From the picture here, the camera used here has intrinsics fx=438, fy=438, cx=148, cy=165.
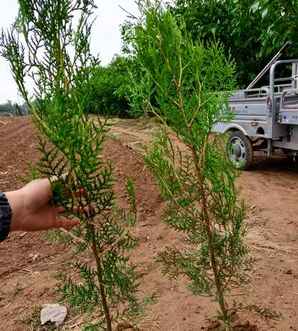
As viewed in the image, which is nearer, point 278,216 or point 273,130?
point 278,216

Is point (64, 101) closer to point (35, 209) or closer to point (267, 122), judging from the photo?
point (35, 209)

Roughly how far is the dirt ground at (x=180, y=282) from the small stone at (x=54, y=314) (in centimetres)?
8

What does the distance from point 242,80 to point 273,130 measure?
5.73m

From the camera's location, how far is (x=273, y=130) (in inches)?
290

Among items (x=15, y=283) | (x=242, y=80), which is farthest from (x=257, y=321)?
(x=242, y=80)

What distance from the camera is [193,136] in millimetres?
2516

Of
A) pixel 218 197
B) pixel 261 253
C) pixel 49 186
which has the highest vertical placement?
pixel 49 186

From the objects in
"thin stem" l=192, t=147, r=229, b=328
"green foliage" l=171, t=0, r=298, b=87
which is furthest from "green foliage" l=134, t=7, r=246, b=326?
"green foliage" l=171, t=0, r=298, b=87

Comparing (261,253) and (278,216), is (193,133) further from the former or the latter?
(278,216)

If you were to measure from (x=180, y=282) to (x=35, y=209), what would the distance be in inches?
95.0

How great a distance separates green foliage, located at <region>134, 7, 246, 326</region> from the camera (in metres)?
2.40

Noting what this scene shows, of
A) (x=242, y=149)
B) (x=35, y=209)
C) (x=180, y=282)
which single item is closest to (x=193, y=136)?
(x=35, y=209)

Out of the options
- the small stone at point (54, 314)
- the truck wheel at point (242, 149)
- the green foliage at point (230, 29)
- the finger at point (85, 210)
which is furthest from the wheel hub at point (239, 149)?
the finger at point (85, 210)

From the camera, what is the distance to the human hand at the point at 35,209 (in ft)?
5.91
